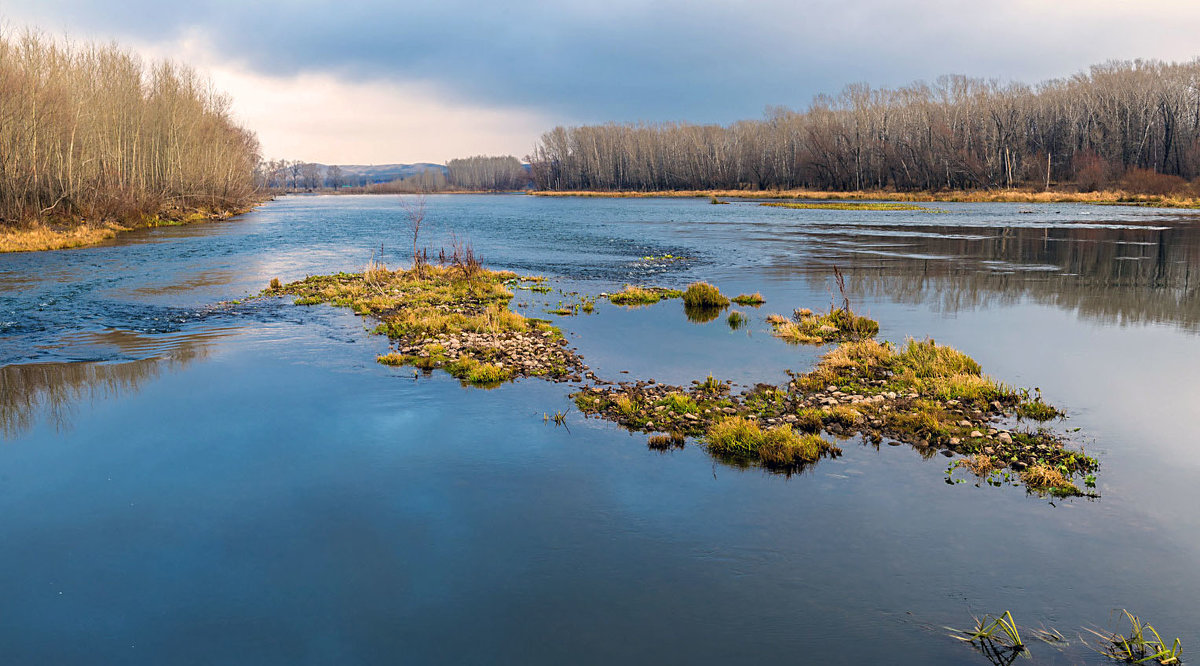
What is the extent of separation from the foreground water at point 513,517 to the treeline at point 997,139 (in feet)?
279

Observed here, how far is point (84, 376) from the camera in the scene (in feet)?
45.6

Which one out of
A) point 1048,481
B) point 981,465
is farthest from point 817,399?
point 1048,481

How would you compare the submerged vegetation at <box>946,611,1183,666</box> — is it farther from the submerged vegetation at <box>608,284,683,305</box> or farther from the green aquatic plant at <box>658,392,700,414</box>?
the submerged vegetation at <box>608,284,683,305</box>

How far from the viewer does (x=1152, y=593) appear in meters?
6.67

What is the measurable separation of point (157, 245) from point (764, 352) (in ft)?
120

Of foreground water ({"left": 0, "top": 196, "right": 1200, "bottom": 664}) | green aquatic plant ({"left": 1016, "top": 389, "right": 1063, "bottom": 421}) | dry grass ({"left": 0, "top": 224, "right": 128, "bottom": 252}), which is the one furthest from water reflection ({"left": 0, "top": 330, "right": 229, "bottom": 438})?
dry grass ({"left": 0, "top": 224, "right": 128, "bottom": 252})

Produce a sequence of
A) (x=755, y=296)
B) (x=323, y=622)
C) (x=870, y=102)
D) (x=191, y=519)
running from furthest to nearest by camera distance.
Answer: (x=870, y=102)
(x=755, y=296)
(x=191, y=519)
(x=323, y=622)

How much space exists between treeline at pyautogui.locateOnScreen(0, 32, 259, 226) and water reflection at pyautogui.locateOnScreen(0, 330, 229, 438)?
29.6 m

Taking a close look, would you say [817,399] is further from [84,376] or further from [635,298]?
[84,376]

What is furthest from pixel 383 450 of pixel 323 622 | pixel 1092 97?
pixel 1092 97

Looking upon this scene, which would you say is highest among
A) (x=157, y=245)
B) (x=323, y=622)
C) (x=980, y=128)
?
(x=980, y=128)

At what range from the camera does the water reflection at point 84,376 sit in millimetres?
11750

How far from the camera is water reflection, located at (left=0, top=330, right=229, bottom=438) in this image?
38.5 feet

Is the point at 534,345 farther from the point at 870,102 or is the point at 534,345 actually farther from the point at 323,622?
the point at 870,102
